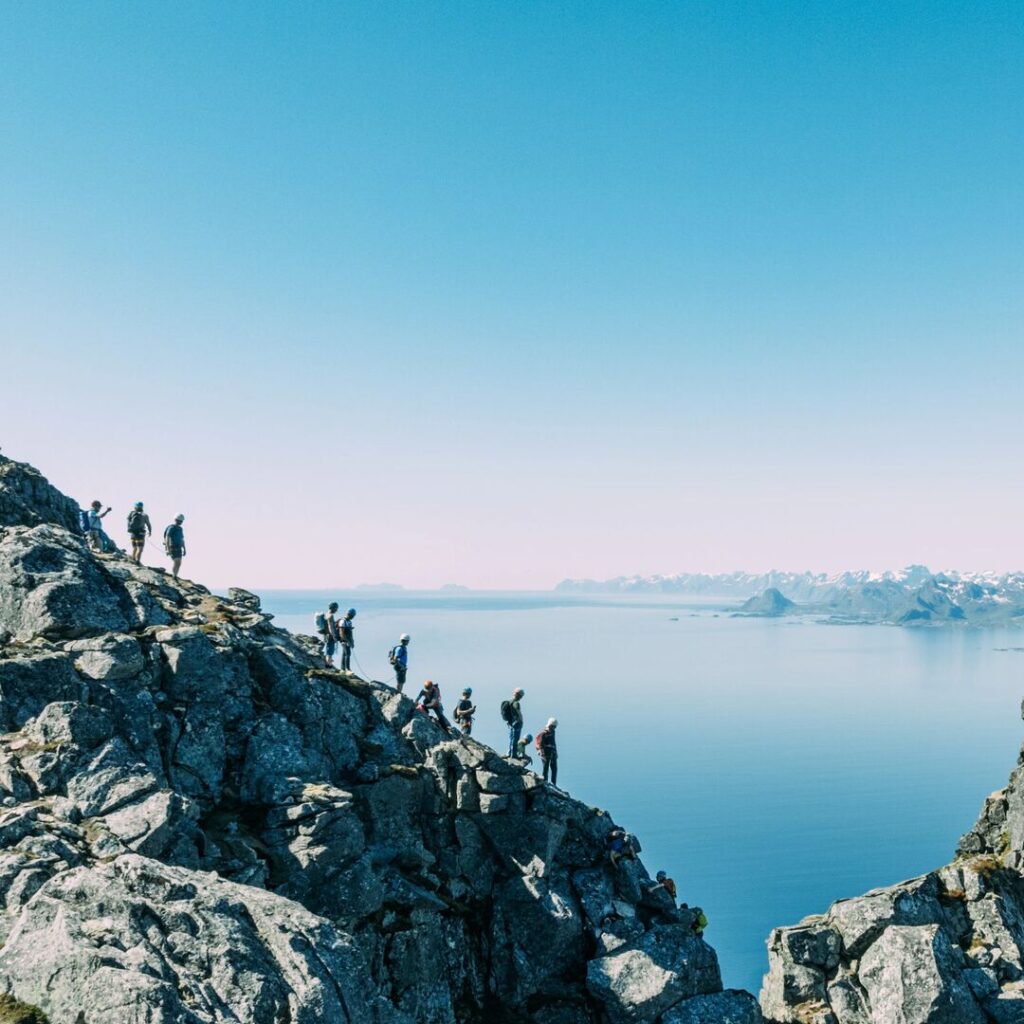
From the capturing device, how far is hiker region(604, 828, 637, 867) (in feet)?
120

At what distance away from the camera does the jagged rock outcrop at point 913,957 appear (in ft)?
116

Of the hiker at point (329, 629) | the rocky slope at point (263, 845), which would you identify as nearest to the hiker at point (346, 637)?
the hiker at point (329, 629)

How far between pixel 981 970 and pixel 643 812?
323 feet

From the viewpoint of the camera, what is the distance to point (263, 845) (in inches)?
1107

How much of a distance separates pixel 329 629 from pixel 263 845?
17.0 meters

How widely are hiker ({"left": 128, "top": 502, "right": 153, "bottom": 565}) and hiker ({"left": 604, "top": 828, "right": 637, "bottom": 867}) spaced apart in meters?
31.4

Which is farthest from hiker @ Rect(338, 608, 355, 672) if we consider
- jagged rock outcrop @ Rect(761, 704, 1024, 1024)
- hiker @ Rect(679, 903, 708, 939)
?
jagged rock outcrop @ Rect(761, 704, 1024, 1024)

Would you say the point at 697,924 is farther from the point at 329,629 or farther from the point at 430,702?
the point at 329,629

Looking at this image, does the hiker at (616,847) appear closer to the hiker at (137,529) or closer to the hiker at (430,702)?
the hiker at (430,702)

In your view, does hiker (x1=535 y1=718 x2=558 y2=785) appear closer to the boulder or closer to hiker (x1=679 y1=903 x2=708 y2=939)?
the boulder

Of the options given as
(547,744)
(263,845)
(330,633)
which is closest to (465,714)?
(547,744)

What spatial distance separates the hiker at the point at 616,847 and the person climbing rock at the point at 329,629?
18252mm

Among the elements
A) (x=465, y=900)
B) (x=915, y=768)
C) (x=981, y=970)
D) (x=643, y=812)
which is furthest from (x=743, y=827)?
(x=465, y=900)

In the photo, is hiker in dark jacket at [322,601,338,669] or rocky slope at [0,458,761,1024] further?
hiker in dark jacket at [322,601,338,669]
